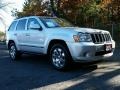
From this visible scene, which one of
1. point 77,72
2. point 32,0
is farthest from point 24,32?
point 32,0

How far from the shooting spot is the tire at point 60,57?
970 centimetres

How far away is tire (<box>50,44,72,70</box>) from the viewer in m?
9.70

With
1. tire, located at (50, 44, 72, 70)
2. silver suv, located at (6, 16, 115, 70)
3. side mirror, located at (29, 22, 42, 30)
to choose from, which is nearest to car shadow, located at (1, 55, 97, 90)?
tire, located at (50, 44, 72, 70)

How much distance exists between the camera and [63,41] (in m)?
9.81

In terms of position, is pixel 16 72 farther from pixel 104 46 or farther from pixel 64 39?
pixel 104 46

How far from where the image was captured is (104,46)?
9812 millimetres

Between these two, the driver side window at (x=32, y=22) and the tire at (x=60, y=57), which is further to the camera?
the driver side window at (x=32, y=22)

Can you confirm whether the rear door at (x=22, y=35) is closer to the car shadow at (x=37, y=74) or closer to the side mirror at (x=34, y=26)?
the side mirror at (x=34, y=26)

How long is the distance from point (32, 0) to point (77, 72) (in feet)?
108

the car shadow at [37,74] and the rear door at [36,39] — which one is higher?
the rear door at [36,39]

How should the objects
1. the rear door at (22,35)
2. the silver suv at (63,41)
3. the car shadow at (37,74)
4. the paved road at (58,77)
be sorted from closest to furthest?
the paved road at (58,77), the car shadow at (37,74), the silver suv at (63,41), the rear door at (22,35)

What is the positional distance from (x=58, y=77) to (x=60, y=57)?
100cm

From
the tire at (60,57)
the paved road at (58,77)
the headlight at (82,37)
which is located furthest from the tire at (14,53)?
the headlight at (82,37)

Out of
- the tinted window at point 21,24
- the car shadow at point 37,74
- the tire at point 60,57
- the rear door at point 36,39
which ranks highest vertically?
the tinted window at point 21,24
